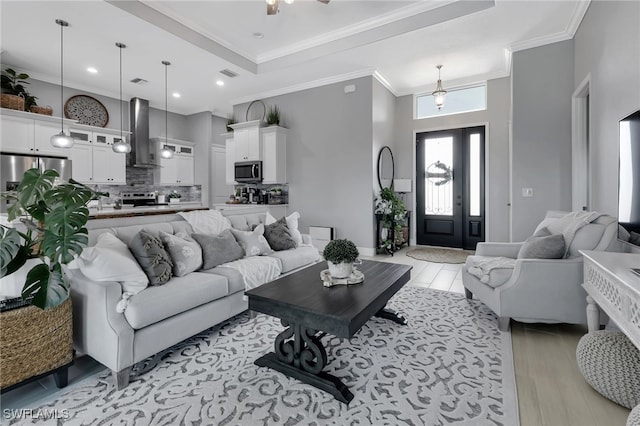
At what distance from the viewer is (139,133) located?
6699mm

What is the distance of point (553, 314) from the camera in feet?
7.89

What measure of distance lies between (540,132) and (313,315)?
418cm

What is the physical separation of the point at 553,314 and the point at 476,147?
4.18 m

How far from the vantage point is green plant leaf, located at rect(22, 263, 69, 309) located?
1.61m

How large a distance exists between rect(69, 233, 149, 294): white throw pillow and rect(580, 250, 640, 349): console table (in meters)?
2.61

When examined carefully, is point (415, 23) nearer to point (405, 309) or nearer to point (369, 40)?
point (369, 40)

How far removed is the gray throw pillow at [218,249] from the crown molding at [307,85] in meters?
3.76

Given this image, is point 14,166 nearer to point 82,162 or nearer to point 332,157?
point 82,162

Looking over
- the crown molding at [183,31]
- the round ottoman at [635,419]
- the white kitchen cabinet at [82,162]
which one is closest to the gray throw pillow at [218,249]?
the round ottoman at [635,419]

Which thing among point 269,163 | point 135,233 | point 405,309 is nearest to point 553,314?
point 405,309

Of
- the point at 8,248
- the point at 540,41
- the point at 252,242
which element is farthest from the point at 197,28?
the point at 540,41

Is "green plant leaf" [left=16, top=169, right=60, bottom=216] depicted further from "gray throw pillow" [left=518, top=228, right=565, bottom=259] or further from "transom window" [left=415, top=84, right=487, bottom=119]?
"transom window" [left=415, top=84, right=487, bottom=119]

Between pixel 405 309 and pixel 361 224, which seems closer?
pixel 405 309

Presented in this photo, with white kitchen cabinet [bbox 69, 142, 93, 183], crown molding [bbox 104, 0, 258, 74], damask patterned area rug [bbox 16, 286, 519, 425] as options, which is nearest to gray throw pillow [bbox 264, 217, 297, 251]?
damask patterned area rug [bbox 16, 286, 519, 425]
